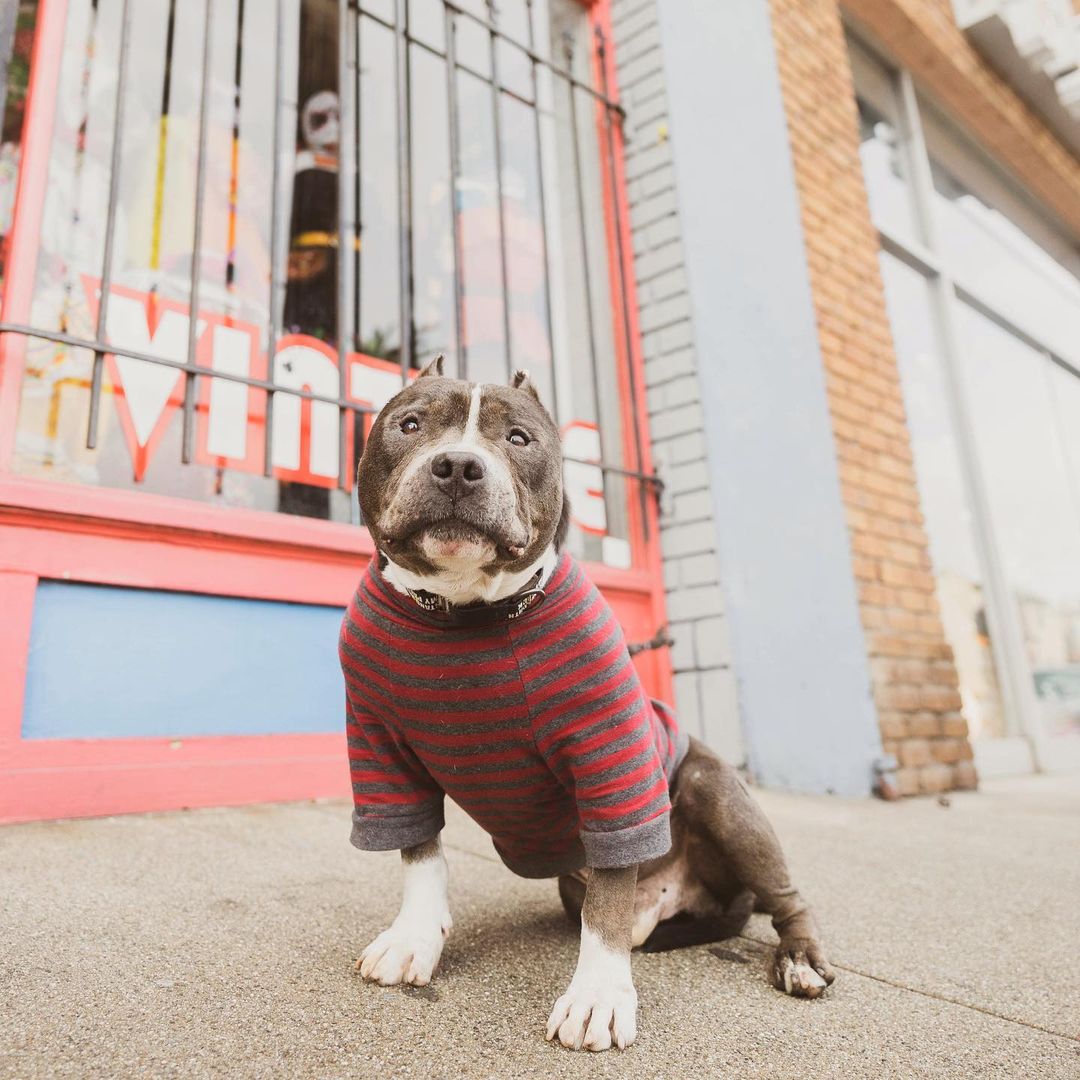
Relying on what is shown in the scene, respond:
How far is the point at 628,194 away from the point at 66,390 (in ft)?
9.16

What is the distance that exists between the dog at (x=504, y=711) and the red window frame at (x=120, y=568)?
3.67 feet

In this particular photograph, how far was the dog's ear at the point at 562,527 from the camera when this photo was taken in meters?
1.55

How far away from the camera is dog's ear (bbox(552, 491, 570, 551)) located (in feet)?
5.09

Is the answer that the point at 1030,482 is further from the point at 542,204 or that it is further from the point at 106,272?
the point at 106,272

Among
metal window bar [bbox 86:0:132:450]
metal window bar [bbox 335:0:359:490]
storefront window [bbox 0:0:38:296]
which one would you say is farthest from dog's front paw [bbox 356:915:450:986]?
storefront window [bbox 0:0:38:296]

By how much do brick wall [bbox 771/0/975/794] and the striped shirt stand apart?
2616 mm

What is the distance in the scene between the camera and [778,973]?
145 centimetres

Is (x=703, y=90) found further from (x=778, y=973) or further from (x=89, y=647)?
(x=778, y=973)

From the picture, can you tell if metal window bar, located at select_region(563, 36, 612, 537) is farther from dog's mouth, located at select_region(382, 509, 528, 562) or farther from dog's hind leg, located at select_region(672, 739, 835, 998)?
A: dog's mouth, located at select_region(382, 509, 528, 562)

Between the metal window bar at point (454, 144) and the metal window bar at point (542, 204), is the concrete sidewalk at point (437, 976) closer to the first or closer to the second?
the metal window bar at point (454, 144)

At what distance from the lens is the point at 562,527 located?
1.60 m

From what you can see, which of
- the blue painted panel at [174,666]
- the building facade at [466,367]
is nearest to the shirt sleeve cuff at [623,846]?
the building facade at [466,367]

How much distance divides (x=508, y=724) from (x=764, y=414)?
9.31 feet

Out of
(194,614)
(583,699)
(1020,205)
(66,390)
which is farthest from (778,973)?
(1020,205)
